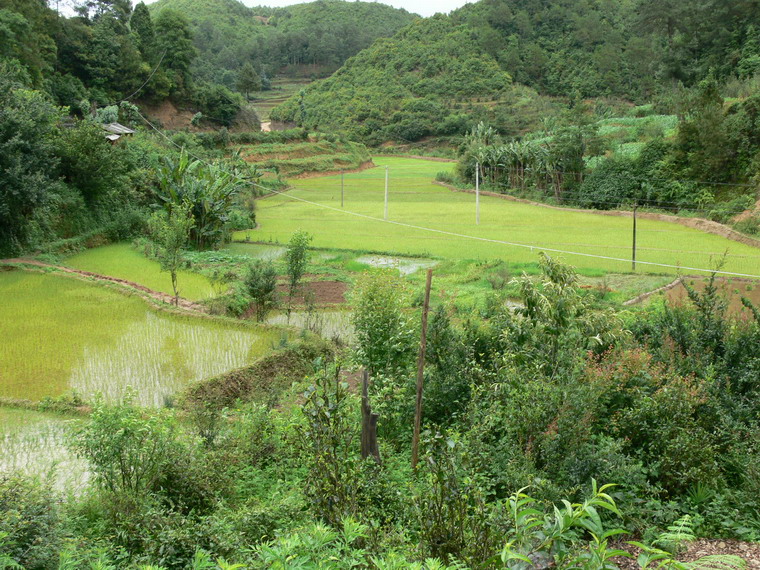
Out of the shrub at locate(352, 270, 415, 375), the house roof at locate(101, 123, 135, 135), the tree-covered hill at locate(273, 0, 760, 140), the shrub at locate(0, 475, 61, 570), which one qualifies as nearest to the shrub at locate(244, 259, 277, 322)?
the shrub at locate(352, 270, 415, 375)

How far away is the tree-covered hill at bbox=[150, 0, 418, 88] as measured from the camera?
309 ft

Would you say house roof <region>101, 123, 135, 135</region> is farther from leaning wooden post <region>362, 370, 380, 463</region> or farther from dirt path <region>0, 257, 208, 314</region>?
leaning wooden post <region>362, 370, 380, 463</region>

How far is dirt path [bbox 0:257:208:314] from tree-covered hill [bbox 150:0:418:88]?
68821 mm

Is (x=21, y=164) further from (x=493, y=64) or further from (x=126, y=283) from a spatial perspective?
(x=493, y=64)

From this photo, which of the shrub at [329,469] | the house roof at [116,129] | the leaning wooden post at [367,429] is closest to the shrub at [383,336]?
the leaning wooden post at [367,429]

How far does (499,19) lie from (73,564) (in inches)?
3180

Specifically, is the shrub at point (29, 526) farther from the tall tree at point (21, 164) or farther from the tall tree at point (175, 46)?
the tall tree at point (175, 46)

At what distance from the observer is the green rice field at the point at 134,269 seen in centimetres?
1499

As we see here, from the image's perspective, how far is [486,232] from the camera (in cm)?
2188

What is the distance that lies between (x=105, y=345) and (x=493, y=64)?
67820 mm

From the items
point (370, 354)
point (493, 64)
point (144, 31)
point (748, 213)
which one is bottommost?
point (370, 354)

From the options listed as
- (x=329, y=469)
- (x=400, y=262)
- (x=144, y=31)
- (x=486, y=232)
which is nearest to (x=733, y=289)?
(x=400, y=262)

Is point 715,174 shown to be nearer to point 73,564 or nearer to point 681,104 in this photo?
point 681,104

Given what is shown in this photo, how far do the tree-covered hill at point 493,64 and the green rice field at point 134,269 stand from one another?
137 ft
